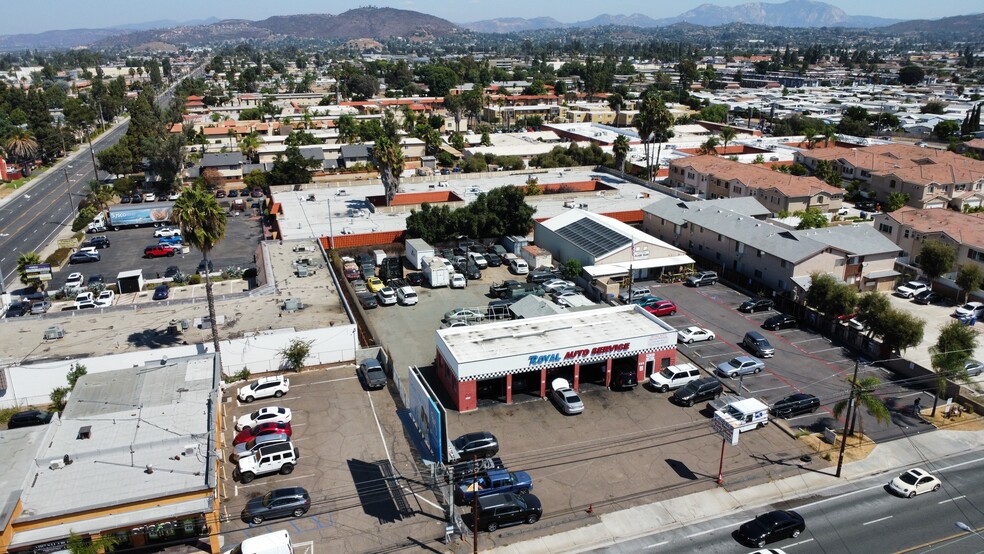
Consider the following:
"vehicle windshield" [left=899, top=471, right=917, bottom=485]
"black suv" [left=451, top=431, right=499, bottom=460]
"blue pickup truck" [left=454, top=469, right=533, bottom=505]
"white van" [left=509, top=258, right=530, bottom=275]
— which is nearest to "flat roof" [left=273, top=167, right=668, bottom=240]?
"white van" [left=509, top=258, right=530, bottom=275]

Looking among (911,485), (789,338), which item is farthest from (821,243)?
(911,485)

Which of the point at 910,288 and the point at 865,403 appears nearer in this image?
the point at 865,403

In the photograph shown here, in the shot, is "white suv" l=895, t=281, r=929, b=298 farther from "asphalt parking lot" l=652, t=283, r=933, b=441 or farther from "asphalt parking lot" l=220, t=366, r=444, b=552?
"asphalt parking lot" l=220, t=366, r=444, b=552

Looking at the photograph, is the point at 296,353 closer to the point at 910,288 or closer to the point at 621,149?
the point at 910,288

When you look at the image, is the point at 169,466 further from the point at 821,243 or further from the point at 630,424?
the point at 821,243

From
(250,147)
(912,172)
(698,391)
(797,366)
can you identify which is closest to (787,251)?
(797,366)

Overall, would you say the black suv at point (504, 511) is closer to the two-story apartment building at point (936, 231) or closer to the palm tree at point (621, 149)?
the two-story apartment building at point (936, 231)

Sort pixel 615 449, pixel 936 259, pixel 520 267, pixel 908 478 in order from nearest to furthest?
pixel 908 478
pixel 615 449
pixel 936 259
pixel 520 267
